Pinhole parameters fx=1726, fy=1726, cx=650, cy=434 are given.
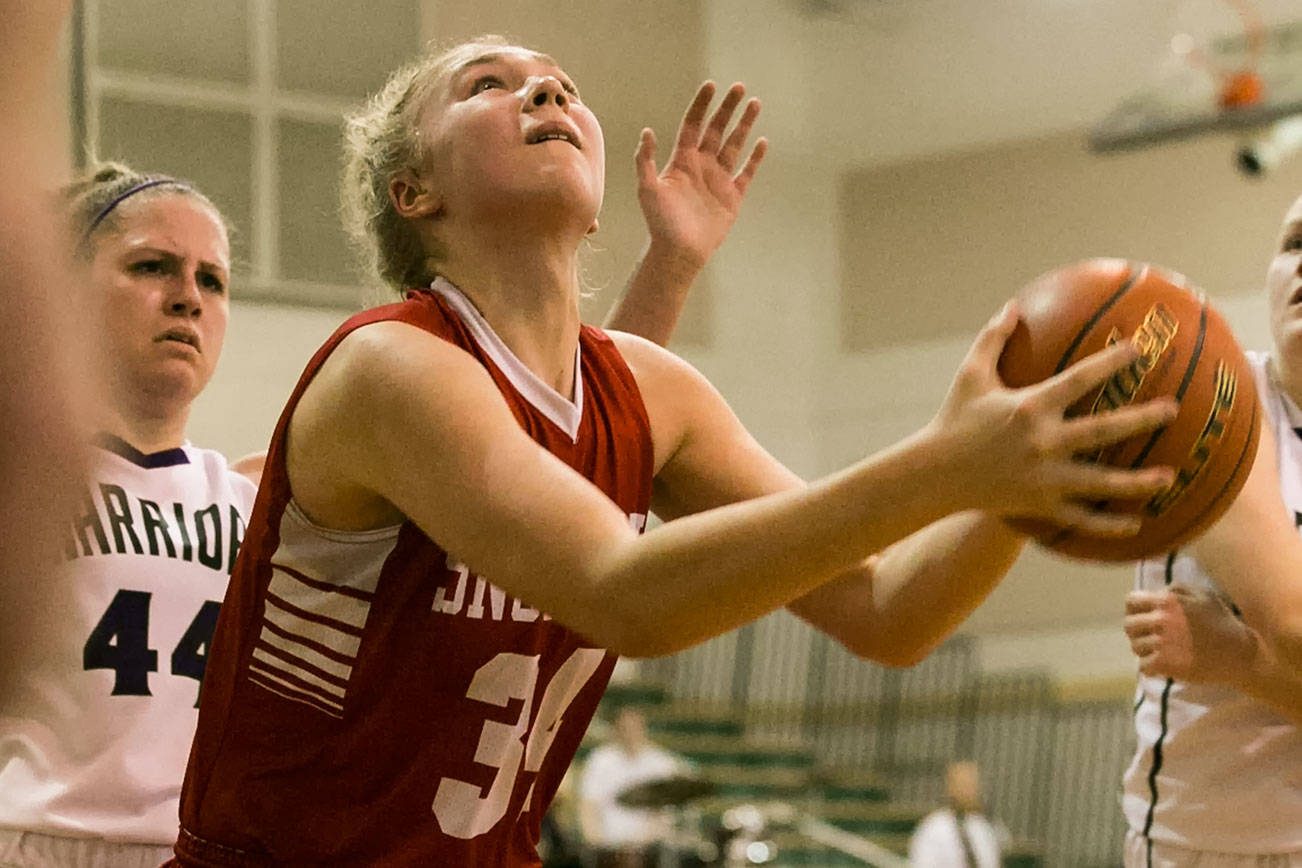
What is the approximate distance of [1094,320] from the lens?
6.78 feet

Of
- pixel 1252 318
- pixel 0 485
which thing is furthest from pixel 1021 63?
pixel 0 485

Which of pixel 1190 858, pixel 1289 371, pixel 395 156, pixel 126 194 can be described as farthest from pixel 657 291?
pixel 1190 858

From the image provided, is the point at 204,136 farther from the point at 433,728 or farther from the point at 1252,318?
the point at 433,728

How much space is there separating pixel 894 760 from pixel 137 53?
871cm

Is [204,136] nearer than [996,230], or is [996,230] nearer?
[204,136]

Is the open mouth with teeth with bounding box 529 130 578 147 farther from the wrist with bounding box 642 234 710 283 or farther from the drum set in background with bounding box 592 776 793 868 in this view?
the drum set in background with bounding box 592 776 793 868

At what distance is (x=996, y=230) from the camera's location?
1614 cm

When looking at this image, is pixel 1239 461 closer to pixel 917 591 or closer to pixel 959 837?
pixel 917 591

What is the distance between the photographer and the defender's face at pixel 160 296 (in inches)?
128

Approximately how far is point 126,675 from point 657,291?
49.1 inches

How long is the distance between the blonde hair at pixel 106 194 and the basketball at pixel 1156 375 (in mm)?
1926

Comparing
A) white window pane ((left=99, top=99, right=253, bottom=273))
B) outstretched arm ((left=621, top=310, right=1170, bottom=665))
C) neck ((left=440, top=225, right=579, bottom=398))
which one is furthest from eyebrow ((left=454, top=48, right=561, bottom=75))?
white window pane ((left=99, top=99, right=253, bottom=273))

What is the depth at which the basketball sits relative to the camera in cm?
200

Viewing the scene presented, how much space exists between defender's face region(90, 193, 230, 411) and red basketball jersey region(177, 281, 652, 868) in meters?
0.86
